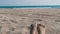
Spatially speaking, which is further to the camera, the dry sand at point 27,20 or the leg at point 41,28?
the dry sand at point 27,20

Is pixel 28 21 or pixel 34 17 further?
pixel 34 17

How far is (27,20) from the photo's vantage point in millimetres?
2303

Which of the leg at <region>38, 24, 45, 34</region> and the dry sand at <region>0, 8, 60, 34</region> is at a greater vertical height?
the leg at <region>38, 24, 45, 34</region>

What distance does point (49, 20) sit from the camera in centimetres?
231

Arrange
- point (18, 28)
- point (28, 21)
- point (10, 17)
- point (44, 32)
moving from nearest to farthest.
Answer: point (44, 32), point (18, 28), point (28, 21), point (10, 17)

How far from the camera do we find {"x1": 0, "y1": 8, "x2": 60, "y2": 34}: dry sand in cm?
204

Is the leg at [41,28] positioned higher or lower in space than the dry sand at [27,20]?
higher

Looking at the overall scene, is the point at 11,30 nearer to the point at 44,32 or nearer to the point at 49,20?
the point at 44,32

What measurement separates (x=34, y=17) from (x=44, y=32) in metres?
0.56

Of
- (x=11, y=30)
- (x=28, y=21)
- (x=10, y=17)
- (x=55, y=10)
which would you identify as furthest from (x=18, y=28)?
(x=55, y=10)

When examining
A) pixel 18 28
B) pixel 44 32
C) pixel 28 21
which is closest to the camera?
pixel 44 32

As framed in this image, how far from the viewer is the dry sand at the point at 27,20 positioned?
2.04m

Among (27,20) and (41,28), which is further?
(27,20)

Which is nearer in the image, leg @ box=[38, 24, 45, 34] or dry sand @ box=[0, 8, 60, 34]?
leg @ box=[38, 24, 45, 34]
